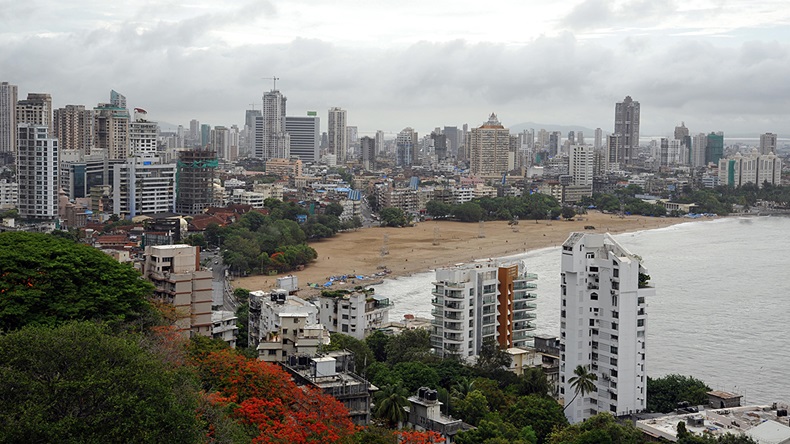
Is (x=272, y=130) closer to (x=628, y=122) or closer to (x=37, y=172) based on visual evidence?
(x=628, y=122)

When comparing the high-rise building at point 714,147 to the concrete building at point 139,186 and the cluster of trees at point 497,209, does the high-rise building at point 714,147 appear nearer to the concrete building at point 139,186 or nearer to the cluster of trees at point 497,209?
the cluster of trees at point 497,209

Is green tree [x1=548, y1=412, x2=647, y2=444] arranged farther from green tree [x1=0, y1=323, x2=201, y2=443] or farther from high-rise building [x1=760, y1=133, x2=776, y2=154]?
high-rise building [x1=760, y1=133, x2=776, y2=154]

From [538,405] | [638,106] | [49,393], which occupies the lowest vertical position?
[538,405]

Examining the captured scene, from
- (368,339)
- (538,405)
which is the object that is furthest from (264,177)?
(538,405)

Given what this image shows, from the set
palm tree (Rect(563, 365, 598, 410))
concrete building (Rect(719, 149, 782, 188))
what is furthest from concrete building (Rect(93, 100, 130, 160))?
concrete building (Rect(719, 149, 782, 188))

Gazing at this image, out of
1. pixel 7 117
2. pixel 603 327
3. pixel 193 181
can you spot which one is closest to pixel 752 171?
pixel 193 181

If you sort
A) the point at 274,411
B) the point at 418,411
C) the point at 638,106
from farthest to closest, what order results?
the point at 638,106, the point at 418,411, the point at 274,411

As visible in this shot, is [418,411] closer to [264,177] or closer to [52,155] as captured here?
[52,155]

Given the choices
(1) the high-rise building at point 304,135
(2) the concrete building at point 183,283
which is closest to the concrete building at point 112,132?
→ (2) the concrete building at point 183,283
